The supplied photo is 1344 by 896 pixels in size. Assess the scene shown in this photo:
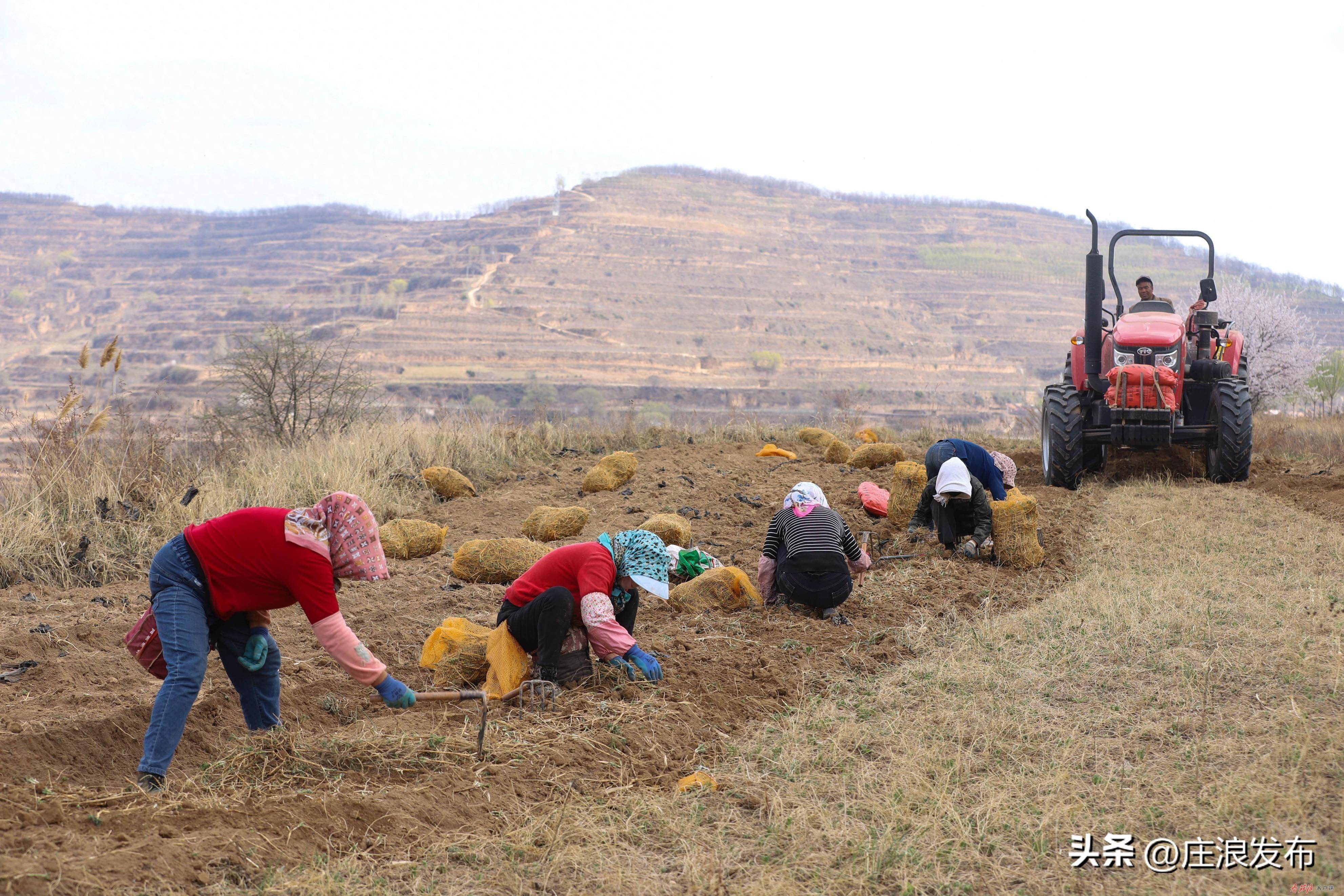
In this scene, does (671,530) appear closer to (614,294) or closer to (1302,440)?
(1302,440)

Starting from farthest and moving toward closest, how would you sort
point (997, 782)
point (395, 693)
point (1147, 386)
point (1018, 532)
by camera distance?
1. point (1147, 386)
2. point (1018, 532)
3. point (395, 693)
4. point (997, 782)

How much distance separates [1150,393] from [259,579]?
383 inches

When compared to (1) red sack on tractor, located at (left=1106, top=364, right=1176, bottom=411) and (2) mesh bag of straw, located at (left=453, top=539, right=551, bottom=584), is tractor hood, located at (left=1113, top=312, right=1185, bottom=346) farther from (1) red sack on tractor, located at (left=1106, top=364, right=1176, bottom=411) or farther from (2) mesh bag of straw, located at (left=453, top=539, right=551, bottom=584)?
(2) mesh bag of straw, located at (left=453, top=539, right=551, bottom=584)

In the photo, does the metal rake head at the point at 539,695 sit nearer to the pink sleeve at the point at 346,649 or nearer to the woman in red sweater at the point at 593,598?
the woman in red sweater at the point at 593,598

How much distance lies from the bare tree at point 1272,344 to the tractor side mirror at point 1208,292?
18.8 metres

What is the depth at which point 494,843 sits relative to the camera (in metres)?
3.54

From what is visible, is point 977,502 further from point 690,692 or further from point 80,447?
point 80,447

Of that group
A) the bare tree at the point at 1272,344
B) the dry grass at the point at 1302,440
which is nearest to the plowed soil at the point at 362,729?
the dry grass at the point at 1302,440

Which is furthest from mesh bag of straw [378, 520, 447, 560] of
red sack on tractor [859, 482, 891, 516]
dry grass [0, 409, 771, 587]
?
red sack on tractor [859, 482, 891, 516]

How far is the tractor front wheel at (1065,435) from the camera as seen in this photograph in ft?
35.6

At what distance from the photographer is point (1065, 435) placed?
1086 cm

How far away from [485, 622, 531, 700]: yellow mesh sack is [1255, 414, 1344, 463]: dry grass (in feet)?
42.1

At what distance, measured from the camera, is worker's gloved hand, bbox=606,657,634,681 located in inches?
209

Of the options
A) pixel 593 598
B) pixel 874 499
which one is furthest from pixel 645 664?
pixel 874 499
